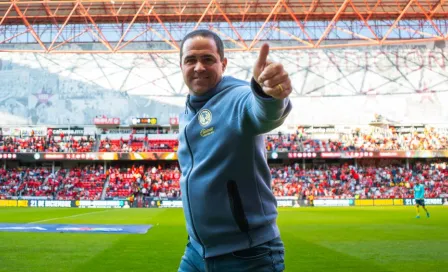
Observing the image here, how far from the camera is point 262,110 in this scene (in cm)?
212

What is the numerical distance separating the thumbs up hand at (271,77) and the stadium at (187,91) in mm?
35457

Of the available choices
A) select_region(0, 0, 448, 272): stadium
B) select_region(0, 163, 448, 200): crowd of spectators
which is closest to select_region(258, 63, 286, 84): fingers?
select_region(0, 0, 448, 272): stadium

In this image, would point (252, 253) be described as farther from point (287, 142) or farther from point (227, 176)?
point (287, 142)

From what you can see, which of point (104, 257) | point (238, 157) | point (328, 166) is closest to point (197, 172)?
point (238, 157)

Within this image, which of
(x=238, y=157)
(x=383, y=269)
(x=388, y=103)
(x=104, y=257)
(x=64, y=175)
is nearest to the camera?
(x=238, y=157)

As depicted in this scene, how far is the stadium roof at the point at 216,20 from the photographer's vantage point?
142 ft

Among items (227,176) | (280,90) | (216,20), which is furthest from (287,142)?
(280,90)

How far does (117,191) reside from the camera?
41156mm

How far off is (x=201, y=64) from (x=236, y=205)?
2.67 ft

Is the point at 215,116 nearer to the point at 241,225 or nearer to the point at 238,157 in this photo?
the point at 238,157

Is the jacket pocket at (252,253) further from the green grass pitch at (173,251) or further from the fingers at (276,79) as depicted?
the green grass pitch at (173,251)

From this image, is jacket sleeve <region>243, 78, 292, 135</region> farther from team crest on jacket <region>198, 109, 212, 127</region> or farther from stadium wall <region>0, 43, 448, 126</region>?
stadium wall <region>0, 43, 448, 126</region>

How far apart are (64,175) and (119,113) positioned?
873 centimetres

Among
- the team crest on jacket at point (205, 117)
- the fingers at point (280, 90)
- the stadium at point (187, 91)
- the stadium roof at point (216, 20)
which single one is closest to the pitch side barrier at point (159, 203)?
the stadium at point (187, 91)
